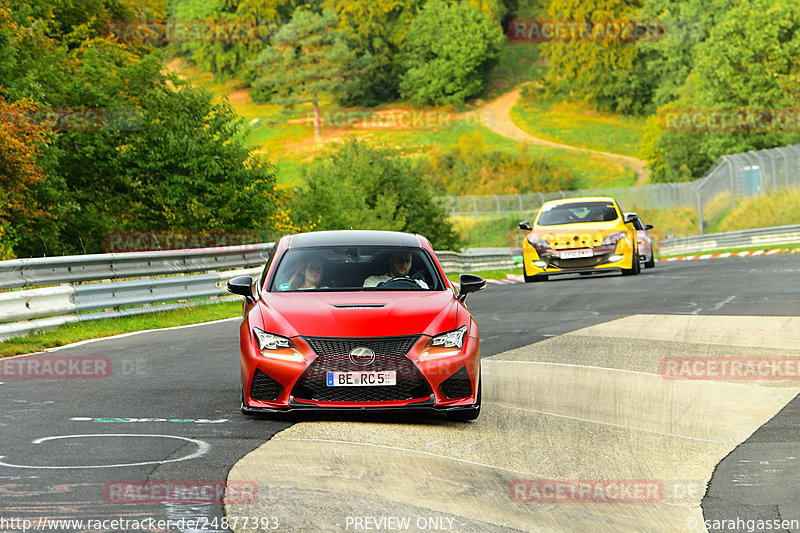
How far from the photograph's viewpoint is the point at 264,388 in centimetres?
789

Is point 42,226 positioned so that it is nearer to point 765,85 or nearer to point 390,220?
point 390,220

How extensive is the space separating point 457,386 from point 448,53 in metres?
137

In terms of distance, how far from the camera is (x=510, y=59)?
156 meters

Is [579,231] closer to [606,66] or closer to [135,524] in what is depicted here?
[135,524]

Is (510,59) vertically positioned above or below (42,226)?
below

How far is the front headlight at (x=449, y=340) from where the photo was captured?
7895mm

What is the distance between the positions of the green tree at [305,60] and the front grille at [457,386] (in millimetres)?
125955

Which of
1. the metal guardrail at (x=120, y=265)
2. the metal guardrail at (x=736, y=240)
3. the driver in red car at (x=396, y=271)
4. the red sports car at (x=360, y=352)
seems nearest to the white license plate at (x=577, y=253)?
the metal guardrail at (x=120, y=265)

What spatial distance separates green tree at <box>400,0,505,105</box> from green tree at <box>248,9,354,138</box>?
10657 millimetres

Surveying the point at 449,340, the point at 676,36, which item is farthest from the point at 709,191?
the point at 449,340

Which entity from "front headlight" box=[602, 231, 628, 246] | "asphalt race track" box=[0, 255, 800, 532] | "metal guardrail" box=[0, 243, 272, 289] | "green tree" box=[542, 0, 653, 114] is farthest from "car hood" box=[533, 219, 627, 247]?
"green tree" box=[542, 0, 653, 114]

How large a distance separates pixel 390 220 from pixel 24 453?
32.9 m

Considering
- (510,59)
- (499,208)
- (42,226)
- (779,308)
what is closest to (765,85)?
(499,208)

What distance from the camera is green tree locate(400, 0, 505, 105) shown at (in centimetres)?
14150
